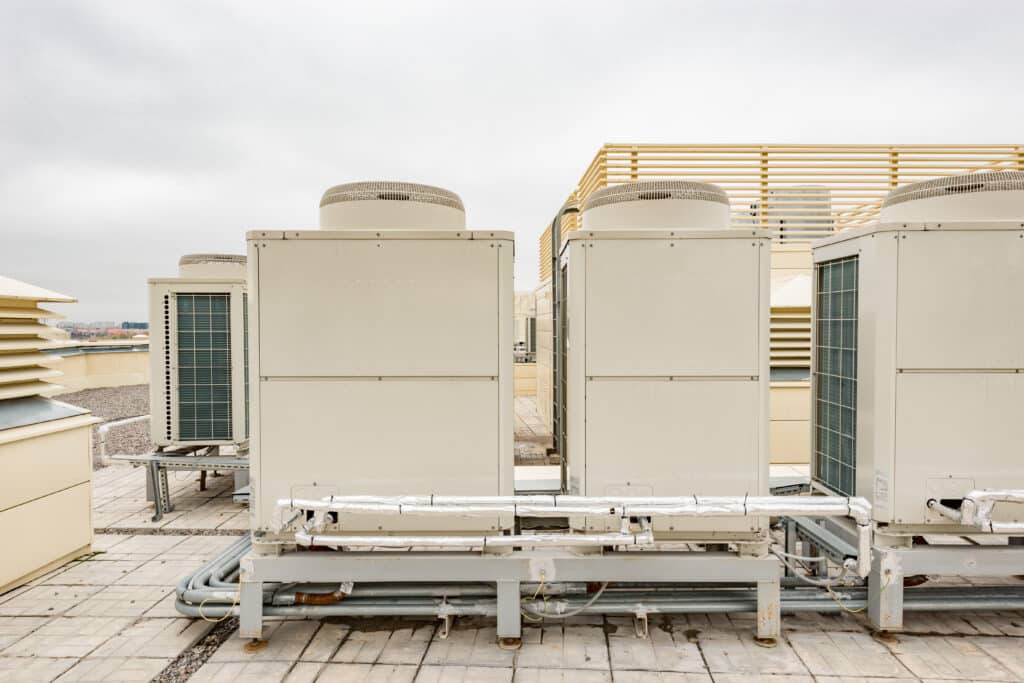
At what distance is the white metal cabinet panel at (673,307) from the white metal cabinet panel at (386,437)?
79 centimetres

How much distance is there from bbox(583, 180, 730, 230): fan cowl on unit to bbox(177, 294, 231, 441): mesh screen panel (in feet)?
16.2

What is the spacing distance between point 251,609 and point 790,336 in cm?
705

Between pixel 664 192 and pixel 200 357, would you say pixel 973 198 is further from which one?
pixel 200 357

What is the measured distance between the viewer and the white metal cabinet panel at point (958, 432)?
11.0 feet

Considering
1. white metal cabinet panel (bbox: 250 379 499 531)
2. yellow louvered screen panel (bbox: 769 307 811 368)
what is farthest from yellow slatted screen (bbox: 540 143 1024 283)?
white metal cabinet panel (bbox: 250 379 499 531)

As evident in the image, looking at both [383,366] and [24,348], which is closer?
[383,366]

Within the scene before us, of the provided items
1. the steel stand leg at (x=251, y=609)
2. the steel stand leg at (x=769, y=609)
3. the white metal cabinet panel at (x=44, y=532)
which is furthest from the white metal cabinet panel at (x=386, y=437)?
the white metal cabinet panel at (x=44, y=532)

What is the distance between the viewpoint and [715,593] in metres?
3.64

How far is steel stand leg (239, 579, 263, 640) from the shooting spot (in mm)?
3496

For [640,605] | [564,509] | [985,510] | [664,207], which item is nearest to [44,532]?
[564,509]

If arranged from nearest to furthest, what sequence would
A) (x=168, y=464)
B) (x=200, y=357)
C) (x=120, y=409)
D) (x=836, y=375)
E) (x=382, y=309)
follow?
(x=382, y=309), (x=836, y=375), (x=168, y=464), (x=200, y=357), (x=120, y=409)

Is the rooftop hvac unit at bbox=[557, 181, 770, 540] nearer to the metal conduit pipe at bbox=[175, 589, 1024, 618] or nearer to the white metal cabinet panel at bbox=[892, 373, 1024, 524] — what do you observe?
the metal conduit pipe at bbox=[175, 589, 1024, 618]

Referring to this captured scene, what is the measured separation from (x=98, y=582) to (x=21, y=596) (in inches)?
18.2

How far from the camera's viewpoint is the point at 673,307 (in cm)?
332
